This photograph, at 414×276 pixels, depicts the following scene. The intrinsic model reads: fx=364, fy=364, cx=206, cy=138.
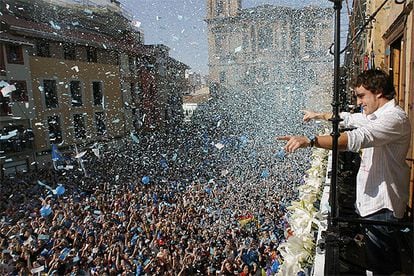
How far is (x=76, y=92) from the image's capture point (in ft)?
72.5

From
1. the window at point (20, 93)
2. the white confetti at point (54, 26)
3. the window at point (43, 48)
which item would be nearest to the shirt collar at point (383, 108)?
the window at point (20, 93)

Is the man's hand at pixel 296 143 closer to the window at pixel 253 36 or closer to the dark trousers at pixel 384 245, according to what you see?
the dark trousers at pixel 384 245

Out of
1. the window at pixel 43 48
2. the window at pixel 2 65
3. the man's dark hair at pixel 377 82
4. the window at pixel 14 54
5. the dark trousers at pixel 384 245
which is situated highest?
the window at pixel 43 48

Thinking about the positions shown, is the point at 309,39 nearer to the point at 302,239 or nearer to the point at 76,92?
the point at 76,92

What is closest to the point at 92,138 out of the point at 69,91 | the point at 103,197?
the point at 69,91

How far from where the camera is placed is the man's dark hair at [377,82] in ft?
5.67

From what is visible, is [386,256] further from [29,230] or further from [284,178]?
[284,178]

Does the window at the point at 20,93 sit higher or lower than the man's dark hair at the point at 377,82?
higher

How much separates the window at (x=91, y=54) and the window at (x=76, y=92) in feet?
6.35

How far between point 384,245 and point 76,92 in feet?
73.4

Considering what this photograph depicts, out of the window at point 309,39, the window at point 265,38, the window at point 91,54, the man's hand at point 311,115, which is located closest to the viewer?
the man's hand at point 311,115

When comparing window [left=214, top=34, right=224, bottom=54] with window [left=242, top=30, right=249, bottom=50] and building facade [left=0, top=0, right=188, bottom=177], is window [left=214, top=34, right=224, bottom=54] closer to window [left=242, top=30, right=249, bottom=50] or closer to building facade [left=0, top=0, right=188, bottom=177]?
window [left=242, top=30, right=249, bottom=50]

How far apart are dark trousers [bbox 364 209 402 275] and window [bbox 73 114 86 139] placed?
69.3 ft

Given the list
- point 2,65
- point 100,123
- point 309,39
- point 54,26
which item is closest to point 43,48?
point 54,26
